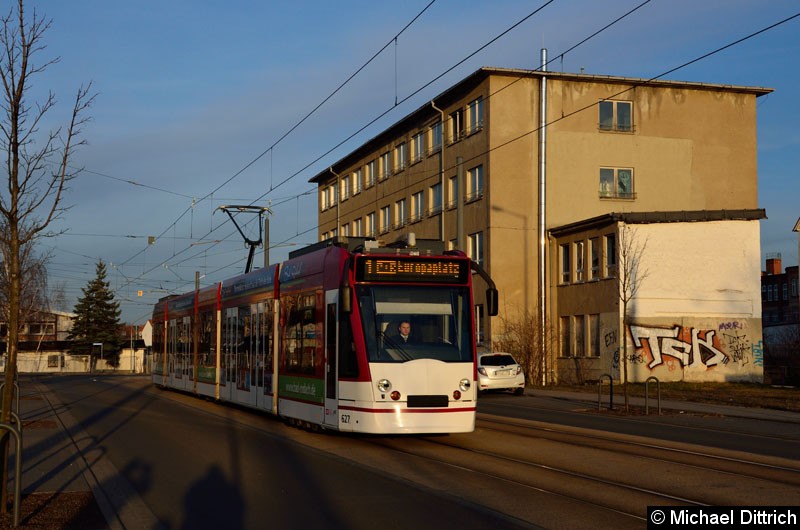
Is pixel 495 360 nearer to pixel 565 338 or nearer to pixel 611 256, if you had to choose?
pixel 611 256

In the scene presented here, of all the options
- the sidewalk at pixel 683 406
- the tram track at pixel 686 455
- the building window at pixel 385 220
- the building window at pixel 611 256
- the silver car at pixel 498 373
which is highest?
the building window at pixel 385 220

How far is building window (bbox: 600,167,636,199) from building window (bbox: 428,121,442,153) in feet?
30.4

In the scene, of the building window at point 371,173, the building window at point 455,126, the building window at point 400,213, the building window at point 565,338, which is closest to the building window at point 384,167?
the building window at point 371,173

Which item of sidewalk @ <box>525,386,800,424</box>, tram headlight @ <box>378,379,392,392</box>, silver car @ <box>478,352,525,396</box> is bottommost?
sidewalk @ <box>525,386,800,424</box>

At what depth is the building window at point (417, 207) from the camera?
55250 mm

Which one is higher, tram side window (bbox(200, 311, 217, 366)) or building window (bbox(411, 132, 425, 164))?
building window (bbox(411, 132, 425, 164))

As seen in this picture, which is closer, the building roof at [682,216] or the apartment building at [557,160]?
the building roof at [682,216]

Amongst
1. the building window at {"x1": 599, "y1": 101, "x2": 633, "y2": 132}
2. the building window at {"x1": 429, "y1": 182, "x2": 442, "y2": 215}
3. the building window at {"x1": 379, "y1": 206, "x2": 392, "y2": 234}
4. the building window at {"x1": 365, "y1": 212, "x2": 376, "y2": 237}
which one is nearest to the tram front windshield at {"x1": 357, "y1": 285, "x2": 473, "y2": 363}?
the building window at {"x1": 599, "y1": 101, "x2": 633, "y2": 132}

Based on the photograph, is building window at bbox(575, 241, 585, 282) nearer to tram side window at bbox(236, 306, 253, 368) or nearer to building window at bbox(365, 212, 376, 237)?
building window at bbox(365, 212, 376, 237)

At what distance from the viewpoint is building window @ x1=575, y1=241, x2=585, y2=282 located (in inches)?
1688

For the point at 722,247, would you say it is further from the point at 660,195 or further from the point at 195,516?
the point at 195,516

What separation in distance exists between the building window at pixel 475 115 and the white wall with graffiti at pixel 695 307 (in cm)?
1153

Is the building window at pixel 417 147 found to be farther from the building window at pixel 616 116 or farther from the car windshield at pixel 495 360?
the car windshield at pixel 495 360

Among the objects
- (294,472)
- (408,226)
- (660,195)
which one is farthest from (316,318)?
(408,226)
